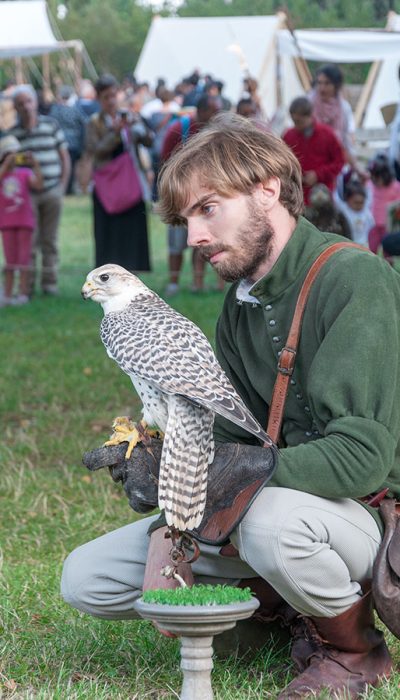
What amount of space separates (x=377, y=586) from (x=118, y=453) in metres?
0.79

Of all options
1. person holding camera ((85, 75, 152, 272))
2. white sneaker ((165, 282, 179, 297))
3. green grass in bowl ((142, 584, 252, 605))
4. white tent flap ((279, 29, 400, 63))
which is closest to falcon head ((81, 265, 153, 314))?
green grass in bowl ((142, 584, 252, 605))

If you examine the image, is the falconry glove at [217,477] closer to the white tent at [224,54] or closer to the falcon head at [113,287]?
the falcon head at [113,287]

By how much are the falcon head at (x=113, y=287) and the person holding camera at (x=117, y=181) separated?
7.39 meters

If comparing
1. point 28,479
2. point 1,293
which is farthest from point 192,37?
point 28,479

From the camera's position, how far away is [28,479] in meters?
5.59

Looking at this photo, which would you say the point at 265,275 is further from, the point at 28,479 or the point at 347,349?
the point at 28,479

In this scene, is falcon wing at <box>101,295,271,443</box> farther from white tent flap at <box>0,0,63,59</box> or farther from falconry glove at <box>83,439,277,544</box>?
white tent flap at <box>0,0,63,59</box>

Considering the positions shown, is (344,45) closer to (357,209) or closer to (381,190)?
(381,190)

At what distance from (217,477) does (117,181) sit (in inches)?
321

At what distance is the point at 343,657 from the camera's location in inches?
124

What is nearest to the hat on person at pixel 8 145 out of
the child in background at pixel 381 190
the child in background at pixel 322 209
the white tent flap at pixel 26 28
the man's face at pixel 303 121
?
the man's face at pixel 303 121

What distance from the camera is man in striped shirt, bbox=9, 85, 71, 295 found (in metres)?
11.4

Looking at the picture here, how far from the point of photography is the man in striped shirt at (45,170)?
1138 centimetres

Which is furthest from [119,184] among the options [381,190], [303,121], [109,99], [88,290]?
[88,290]
